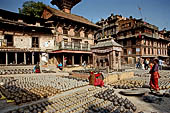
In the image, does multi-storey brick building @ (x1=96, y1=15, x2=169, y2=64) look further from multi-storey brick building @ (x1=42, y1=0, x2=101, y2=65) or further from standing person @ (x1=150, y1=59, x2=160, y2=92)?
standing person @ (x1=150, y1=59, x2=160, y2=92)

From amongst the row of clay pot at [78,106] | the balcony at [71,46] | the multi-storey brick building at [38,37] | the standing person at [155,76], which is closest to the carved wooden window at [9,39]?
the multi-storey brick building at [38,37]

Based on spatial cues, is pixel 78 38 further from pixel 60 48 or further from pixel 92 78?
pixel 92 78

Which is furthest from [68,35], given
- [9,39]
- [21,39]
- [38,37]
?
[9,39]

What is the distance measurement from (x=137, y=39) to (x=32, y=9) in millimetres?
28184

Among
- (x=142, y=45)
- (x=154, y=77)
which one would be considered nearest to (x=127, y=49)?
(x=142, y=45)

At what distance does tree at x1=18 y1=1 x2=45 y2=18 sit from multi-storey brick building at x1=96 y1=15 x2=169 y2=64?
18.0 metres

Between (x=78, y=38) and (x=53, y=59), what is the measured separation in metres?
7.23

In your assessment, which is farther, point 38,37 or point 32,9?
point 32,9

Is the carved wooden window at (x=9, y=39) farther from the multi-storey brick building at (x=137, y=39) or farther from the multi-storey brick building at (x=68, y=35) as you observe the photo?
the multi-storey brick building at (x=137, y=39)

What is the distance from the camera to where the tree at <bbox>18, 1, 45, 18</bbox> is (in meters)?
26.8

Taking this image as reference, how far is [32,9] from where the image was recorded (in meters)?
26.9

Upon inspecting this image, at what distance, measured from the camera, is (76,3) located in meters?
30.7

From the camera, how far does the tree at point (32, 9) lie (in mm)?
26833

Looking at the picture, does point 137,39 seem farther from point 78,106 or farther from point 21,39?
point 78,106
